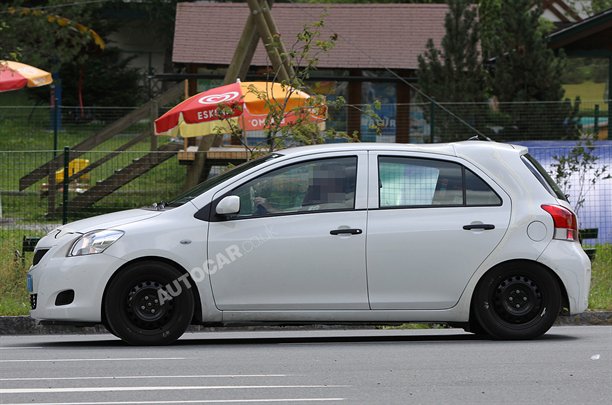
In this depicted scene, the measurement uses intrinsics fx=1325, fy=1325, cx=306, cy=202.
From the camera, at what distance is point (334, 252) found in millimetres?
10117

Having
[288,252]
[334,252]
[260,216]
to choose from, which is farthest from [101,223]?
[334,252]

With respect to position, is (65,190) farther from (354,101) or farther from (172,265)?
(354,101)

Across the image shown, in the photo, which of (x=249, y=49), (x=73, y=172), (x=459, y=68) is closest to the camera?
(x=73, y=172)

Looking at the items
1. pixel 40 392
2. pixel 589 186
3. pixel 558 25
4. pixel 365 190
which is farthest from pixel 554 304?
pixel 558 25

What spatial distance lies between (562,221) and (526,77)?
14.3 metres

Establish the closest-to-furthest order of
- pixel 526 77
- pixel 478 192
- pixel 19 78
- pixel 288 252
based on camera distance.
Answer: pixel 288 252 → pixel 478 192 → pixel 19 78 → pixel 526 77

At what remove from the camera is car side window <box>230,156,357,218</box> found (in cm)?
1022

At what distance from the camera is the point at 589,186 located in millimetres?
16422

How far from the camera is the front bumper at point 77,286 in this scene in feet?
32.7

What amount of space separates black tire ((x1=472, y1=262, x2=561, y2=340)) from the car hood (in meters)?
2.61

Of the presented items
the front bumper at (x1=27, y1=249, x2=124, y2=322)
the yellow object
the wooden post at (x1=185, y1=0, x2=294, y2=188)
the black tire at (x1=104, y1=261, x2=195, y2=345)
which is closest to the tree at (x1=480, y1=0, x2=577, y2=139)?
the wooden post at (x1=185, y1=0, x2=294, y2=188)

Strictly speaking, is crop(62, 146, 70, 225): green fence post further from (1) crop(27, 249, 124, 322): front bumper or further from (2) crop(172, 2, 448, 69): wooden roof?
(2) crop(172, 2, 448, 69): wooden roof

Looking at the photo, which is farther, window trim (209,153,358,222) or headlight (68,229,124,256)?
window trim (209,153,358,222)

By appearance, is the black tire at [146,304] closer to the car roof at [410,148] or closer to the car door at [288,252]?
the car door at [288,252]
